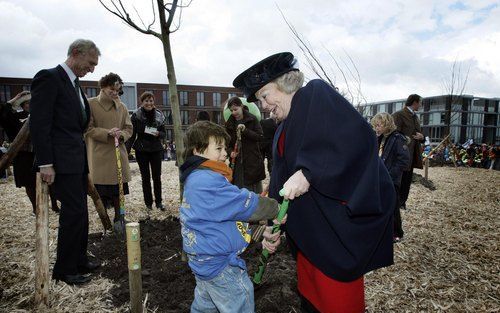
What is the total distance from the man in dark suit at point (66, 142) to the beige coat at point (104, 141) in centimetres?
141

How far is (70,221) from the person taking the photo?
3070 millimetres

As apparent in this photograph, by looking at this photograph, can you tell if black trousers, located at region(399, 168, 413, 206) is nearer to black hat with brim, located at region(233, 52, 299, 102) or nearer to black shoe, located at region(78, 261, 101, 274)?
black hat with brim, located at region(233, 52, 299, 102)

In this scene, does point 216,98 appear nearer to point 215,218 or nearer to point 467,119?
point 467,119

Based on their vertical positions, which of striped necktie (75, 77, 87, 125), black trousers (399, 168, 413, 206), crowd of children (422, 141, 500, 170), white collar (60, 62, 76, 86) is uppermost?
white collar (60, 62, 76, 86)

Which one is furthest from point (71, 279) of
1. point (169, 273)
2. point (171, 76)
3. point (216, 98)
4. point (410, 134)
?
point (216, 98)

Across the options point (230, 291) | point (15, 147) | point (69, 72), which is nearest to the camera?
point (230, 291)

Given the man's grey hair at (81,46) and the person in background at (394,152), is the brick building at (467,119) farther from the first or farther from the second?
the man's grey hair at (81,46)

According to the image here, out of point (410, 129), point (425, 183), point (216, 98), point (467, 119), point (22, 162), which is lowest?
point (425, 183)

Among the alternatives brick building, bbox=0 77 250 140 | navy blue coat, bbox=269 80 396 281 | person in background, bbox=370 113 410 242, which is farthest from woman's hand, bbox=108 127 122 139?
brick building, bbox=0 77 250 140

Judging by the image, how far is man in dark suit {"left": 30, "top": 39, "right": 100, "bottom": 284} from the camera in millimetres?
2881

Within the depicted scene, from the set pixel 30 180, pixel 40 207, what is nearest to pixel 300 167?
pixel 40 207

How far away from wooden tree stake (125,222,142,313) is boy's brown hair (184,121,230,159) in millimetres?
668

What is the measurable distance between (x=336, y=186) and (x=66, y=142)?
263 centimetres

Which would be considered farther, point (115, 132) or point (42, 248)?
point (115, 132)
